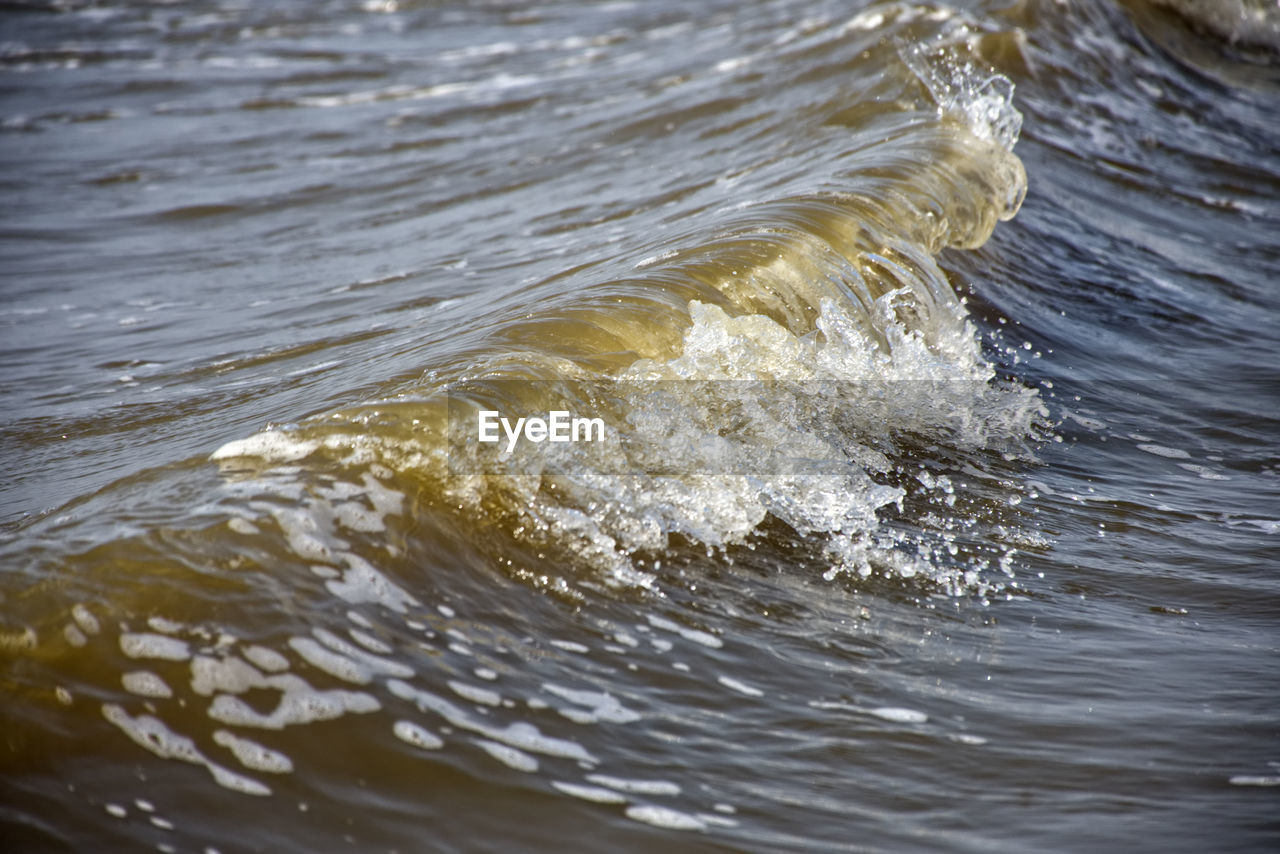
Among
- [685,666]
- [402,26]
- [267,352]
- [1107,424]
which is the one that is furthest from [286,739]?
[402,26]

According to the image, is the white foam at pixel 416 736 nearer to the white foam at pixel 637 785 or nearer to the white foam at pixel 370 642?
the white foam at pixel 370 642

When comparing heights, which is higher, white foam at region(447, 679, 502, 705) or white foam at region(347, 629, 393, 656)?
white foam at region(347, 629, 393, 656)

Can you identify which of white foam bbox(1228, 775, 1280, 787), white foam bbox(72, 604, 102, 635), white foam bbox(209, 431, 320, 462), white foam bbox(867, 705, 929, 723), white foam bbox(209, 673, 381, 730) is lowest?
white foam bbox(1228, 775, 1280, 787)

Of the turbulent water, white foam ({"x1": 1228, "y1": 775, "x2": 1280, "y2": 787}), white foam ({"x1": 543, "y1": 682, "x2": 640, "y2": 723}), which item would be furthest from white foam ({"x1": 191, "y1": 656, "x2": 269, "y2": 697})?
white foam ({"x1": 1228, "y1": 775, "x2": 1280, "y2": 787})

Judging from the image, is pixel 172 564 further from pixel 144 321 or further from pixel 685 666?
pixel 144 321

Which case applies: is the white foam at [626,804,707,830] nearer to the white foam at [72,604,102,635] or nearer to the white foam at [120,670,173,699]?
the white foam at [120,670,173,699]

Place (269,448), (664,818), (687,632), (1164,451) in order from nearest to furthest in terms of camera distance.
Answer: (664,818) < (687,632) < (269,448) < (1164,451)

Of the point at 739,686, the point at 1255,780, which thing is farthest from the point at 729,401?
the point at 1255,780

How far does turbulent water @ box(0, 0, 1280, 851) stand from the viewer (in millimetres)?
2111

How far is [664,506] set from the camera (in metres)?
2.96

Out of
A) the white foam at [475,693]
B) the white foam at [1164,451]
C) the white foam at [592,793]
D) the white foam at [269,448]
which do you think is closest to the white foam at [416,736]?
the white foam at [475,693]

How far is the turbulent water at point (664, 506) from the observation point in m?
2.11

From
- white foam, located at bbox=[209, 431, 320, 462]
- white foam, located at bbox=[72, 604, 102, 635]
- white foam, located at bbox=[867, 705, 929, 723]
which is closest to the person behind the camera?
white foam, located at bbox=[72, 604, 102, 635]

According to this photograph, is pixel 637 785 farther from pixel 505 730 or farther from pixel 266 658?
pixel 266 658
